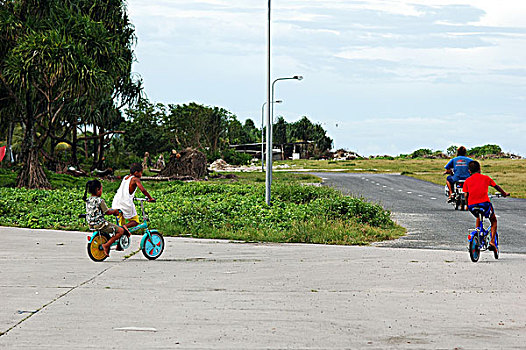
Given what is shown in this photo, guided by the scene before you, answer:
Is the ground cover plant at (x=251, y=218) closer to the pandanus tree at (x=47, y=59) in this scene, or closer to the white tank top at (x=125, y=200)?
the white tank top at (x=125, y=200)

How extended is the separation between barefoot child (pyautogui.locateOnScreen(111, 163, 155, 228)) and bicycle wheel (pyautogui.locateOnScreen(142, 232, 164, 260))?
1.60ft

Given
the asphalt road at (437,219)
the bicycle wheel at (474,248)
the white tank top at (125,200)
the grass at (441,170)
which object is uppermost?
the white tank top at (125,200)

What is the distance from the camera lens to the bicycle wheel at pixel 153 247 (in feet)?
40.5

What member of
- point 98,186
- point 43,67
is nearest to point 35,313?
point 98,186

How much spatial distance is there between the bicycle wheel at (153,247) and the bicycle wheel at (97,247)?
28.1 inches

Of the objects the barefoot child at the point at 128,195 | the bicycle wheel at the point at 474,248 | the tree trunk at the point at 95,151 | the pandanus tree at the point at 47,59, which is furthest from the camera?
the tree trunk at the point at 95,151

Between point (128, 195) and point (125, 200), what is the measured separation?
0.12m

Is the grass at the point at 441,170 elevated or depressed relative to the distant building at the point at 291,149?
depressed

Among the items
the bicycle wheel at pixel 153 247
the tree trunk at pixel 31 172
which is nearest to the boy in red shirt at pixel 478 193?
the bicycle wheel at pixel 153 247

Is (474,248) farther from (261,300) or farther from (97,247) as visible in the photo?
(97,247)

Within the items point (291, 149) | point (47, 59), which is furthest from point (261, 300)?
point (291, 149)

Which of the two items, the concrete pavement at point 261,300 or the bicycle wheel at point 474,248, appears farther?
the bicycle wheel at point 474,248

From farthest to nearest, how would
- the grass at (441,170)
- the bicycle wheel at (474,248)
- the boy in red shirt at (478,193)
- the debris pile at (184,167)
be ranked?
1. the debris pile at (184,167)
2. the grass at (441,170)
3. the boy in red shirt at (478,193)
4. the bicycle wheel at (474,248)

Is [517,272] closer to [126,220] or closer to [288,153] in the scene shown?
[126,220]
